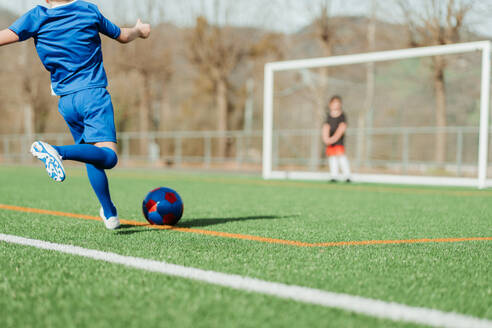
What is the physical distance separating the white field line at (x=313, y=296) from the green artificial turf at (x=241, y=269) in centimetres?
8

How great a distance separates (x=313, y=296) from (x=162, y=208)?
7.60ft

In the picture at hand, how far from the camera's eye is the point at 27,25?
3.77 metres

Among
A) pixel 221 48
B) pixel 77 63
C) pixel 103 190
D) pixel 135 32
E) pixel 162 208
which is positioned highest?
pixel 221 48

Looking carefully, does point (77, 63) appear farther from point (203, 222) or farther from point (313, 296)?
point (313, 296)

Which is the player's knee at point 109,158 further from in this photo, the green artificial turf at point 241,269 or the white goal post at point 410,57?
the white goal post at point 410,57

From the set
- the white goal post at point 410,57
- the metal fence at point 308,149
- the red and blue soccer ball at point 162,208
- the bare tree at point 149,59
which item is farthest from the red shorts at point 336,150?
the bare tree at point 149,59

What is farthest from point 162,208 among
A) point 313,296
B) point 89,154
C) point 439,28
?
point 439,28

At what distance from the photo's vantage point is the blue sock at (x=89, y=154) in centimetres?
354

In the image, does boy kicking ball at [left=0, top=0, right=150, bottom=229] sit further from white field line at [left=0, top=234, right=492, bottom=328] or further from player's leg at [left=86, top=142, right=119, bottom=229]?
white field line at [left=0, top=234, right=492, bottom=328]

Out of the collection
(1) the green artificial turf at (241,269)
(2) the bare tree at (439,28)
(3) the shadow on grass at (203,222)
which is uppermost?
(2) the bare tree at (439,28)

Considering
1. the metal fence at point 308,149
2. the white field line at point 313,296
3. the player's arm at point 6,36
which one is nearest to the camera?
the white field line at point 313,296

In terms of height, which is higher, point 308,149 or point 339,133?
point 339,133

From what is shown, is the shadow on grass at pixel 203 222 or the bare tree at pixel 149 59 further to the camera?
the bare tree at pixel 149 59

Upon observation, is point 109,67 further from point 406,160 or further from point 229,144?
point 406,160
